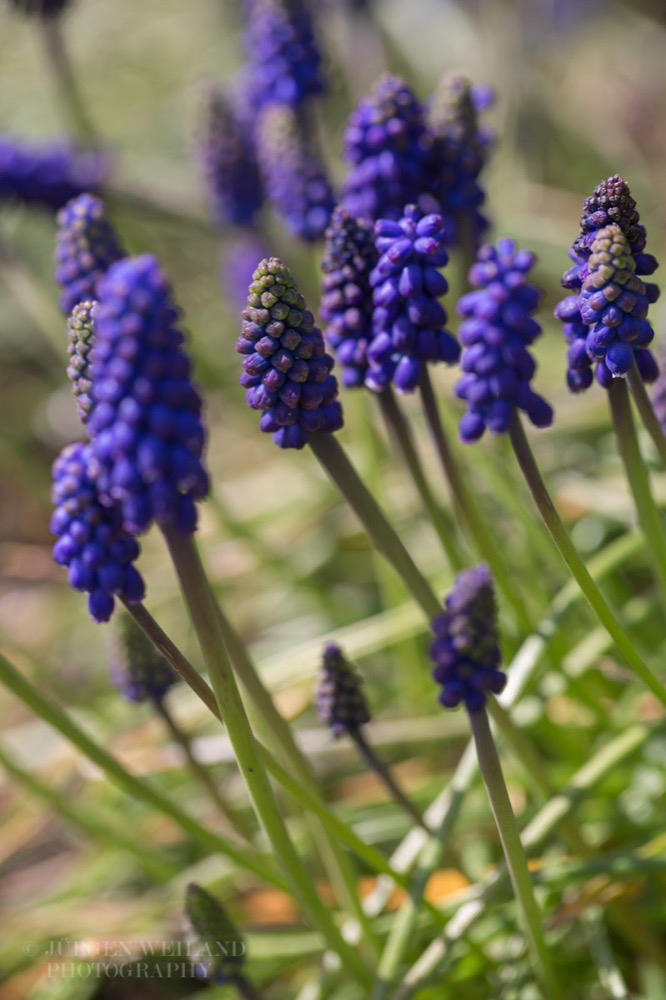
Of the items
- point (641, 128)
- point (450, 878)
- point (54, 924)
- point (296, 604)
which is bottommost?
point (450, 878)

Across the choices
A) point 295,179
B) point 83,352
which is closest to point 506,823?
point 83,352

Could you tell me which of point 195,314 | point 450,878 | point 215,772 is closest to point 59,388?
point 195,314

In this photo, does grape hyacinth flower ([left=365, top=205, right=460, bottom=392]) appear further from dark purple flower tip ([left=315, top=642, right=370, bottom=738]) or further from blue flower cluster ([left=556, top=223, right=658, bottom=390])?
dark purple flower tip ([left=315, top=642, right=370, bottom=738])

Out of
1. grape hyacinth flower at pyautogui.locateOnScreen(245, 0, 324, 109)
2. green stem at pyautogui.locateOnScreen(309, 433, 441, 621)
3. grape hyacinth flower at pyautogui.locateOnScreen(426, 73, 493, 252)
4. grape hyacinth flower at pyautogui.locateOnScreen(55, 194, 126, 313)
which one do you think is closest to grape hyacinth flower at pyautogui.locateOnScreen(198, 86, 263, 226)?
grape hyacinth flower at pyautogui.locateOnScreen(245, 0, 324, 109)

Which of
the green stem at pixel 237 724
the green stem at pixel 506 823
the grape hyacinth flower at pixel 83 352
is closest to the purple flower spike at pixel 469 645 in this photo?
the green stem at pixel 506 823

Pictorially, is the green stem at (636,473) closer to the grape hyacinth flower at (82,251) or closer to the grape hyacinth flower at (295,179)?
Answer: the grape hyacinth flower at (82,251)

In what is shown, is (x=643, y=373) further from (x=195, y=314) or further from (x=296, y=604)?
(x=195, y=314)
